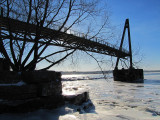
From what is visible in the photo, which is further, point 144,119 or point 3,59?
point 3,59

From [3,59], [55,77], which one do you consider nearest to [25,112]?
[55,77]

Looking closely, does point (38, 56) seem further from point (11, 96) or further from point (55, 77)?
point (11, 96)

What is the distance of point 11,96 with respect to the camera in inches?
113

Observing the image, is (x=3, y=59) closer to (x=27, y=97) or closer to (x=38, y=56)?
(x=38, y=56)

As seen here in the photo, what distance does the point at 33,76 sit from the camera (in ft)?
10.4

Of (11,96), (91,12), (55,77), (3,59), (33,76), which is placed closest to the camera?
(11,96)

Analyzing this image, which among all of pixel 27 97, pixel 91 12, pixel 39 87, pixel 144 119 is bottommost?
pixel 144 119

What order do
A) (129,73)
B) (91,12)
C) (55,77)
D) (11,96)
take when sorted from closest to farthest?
1. (11,96)
2. (55,77)
3. (91,12)
4. (129,73)

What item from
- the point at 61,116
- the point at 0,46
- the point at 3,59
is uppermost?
the point at 0,46

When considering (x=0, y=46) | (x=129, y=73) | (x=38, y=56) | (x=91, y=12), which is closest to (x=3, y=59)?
(x=0, y=46)

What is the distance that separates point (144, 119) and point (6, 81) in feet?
11.1

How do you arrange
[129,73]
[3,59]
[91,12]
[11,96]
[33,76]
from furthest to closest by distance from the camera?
[129,73] → [91,12] → [3,59] → [33,76] → [11,96]

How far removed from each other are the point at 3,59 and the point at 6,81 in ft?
4.53

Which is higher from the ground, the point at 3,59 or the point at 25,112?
the point at 3,59
